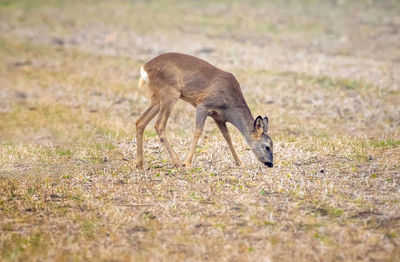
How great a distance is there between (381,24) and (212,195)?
68.1 ft

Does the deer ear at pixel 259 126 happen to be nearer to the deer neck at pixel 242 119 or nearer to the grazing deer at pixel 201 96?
the grazing deer at pixel 201 96

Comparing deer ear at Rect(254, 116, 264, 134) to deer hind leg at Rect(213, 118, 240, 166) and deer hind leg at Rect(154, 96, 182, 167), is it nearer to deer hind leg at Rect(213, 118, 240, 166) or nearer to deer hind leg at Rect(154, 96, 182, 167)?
deer hind leg at Rect(213, 118, 240, 166)

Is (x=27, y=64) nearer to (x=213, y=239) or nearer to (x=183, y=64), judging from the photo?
(x=183, y=64)

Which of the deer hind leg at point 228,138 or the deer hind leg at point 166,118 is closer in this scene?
the deer hind leg at point 166,118

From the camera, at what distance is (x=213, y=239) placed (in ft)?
21.1

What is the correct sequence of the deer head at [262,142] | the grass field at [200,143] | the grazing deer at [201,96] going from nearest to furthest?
the grass field at [200,143] → the deer head at [262,142] → the grazing deer at [201,96]

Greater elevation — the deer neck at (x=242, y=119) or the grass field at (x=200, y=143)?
the deer neck at (x=242, y=119)

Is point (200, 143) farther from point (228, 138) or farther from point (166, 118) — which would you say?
point (166, 118)

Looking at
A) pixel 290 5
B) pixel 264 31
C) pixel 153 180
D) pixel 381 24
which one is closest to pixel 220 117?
pixel 153 180

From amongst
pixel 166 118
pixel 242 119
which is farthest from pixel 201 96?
pixel 242 119

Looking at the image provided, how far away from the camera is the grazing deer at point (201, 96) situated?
Answer: 9344mm

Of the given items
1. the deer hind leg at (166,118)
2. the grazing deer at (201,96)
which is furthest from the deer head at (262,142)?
the deer hind leg at (166,118)

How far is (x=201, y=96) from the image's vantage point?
30.8ft

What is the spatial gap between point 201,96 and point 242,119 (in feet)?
2.60
